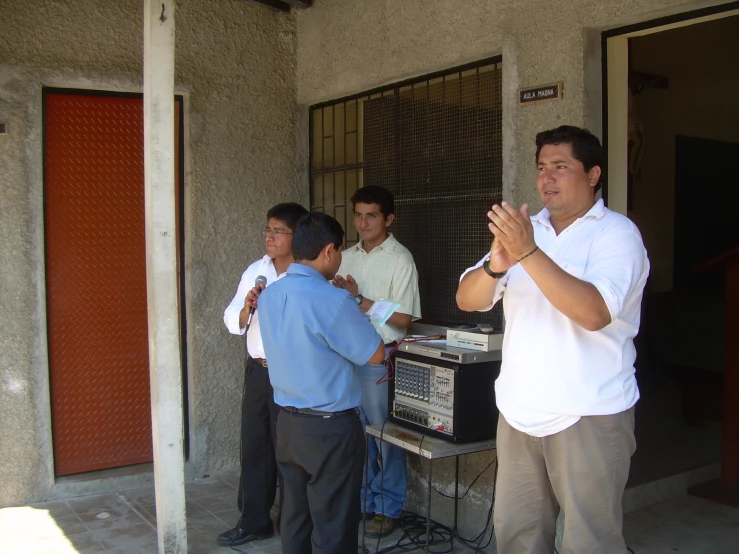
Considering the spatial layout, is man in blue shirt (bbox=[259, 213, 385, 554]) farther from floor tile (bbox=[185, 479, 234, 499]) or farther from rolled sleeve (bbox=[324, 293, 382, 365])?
floor tile (bbox=[185, 479, 234, 499])

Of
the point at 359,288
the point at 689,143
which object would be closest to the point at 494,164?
the point at 359,288

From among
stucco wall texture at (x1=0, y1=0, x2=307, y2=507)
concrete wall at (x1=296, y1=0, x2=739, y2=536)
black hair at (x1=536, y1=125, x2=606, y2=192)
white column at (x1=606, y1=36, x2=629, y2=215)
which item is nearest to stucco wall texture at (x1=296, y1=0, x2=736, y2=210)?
concrete wall at (x1=296, y1=0, x2=739, y2=536)

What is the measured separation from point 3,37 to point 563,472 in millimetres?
4393

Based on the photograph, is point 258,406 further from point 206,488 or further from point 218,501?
point 206,488

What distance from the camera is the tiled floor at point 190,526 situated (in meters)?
4.32

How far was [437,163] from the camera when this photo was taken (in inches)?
187

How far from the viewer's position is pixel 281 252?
4277 mm

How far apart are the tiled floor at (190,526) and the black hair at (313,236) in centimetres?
195

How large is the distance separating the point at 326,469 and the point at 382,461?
4.29 ft

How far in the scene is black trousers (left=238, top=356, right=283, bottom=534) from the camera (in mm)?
4281

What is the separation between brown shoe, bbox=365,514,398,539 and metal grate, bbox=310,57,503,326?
1.27m

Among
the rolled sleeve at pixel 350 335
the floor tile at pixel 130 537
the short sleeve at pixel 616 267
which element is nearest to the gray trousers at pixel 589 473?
the short sleeve at pixel 616 267

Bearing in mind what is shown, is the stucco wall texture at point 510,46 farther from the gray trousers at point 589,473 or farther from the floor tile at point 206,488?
the floor tile at point 206,488

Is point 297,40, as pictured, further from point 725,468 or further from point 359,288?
point 725,468
